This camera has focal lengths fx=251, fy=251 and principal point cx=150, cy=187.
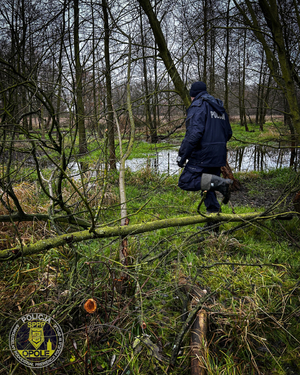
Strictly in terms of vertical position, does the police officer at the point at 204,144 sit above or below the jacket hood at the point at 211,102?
below

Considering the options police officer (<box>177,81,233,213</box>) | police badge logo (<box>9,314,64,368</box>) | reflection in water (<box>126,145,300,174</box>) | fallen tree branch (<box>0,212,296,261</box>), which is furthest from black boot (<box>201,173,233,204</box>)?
reflection in water (<box>126,145,300,174</box>)

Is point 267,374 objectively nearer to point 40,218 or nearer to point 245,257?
point 245,257

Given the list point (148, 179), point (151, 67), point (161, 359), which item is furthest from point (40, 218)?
point (151, 67)

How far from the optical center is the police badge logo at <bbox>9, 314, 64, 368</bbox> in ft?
6.03

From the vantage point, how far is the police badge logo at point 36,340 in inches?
72.4

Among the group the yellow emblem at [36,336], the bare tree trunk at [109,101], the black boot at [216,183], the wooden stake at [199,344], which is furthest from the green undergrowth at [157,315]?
the bare tree trunk at [109,101]

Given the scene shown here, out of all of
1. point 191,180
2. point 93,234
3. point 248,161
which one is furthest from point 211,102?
point 248,161

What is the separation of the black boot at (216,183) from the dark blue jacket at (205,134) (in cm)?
17

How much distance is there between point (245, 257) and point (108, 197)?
119 inches

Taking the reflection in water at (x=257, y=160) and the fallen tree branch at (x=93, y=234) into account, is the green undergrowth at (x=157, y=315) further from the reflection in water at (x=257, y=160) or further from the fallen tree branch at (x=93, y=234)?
the reflection in water at (x=257, y=160)

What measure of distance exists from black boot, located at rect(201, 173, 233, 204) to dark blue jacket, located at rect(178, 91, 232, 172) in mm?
168

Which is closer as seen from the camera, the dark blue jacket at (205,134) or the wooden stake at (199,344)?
the wooden stake at (199,344)

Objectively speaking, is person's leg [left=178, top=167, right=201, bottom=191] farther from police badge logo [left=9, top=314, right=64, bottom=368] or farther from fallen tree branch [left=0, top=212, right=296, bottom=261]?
police badge logo [left=9, top=314, right=64, bottom=368]

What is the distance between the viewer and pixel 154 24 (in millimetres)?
4012
